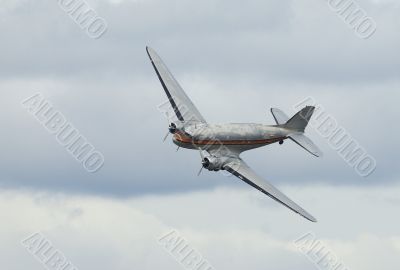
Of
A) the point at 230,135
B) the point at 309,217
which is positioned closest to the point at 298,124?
the point at 230,135

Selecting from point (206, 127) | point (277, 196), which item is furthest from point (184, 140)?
point (277, 196)

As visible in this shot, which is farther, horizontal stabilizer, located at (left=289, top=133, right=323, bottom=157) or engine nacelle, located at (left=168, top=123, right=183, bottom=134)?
horizontal stabilizer, located at (left=289, top=133, right=323, bottom=157)

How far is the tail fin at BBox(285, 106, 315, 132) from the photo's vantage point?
127 metres

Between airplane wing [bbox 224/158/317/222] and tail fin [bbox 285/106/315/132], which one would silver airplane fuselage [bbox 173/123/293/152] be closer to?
airplane wing [bbox 224/158/317/222]

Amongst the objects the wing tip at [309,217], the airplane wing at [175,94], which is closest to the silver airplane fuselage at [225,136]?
the airplane wing at [175,94]

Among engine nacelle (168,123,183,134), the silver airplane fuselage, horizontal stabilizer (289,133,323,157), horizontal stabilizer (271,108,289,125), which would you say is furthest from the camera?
horizontal stabilizer (271,108,289,125)

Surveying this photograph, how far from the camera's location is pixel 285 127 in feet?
418

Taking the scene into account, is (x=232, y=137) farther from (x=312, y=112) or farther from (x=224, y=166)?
(x=312, y=112)

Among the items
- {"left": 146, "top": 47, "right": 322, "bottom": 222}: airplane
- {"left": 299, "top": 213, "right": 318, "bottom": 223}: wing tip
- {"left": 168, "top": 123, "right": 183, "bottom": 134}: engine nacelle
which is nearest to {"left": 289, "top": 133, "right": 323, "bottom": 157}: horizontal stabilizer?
{"left": 146, "top": 47, "right": 322, "bottom": 222}: airplane

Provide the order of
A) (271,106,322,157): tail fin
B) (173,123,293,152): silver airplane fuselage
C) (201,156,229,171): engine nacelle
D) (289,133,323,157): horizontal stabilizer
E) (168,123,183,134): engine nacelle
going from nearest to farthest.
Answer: (201,156,229,171): engine nacelle
(173,123,293,152): silver airplane fuselage
(168,123,183,134): engine nacelle
(289,133,323,157): horizontal stabilizer
(271,106,322,157): tail fin

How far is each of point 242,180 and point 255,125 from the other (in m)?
9.08

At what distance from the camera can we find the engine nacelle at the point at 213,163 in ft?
377

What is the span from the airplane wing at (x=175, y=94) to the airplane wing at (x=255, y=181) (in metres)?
8.28

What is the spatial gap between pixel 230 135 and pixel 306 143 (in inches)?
411
